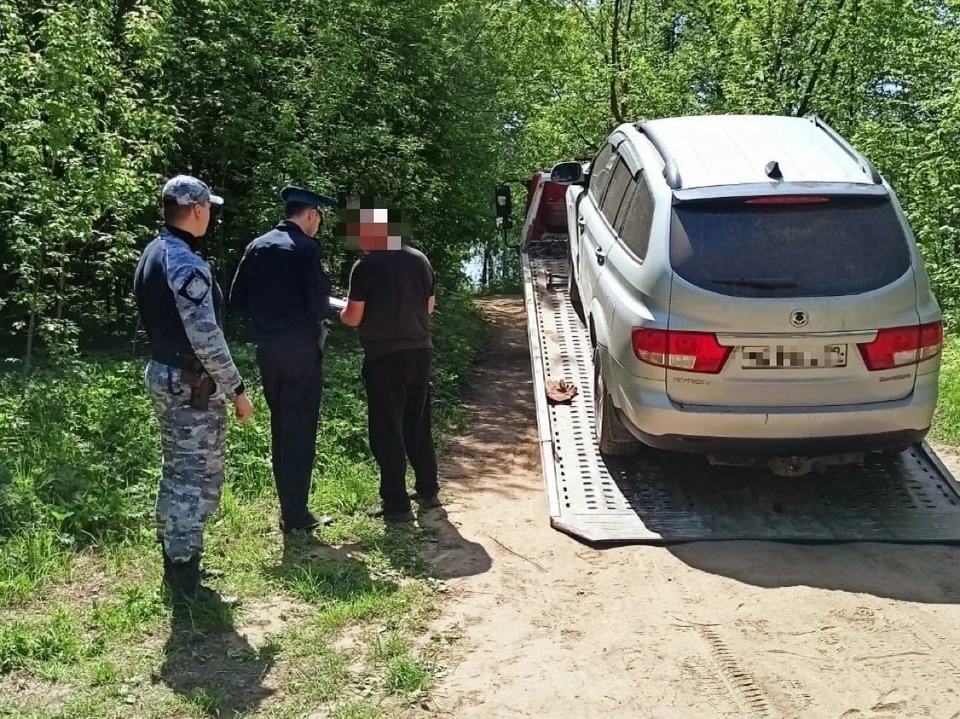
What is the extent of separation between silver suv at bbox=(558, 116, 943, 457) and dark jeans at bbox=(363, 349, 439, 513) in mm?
1186

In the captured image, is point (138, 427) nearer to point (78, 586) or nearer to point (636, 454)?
point (78, 586)

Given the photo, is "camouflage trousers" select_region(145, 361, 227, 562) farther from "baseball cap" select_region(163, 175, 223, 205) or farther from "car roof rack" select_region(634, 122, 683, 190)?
"car roof rack" select_region(634, 122, 683, 190)

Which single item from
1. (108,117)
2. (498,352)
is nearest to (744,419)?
(108,117)

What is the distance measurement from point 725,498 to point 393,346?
213 cm

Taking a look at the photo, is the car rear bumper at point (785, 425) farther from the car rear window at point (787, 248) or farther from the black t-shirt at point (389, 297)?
the black t-shirt at point (389, 297)

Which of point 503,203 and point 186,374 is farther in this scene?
point 503,203

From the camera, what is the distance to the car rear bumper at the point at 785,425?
4.97 metres

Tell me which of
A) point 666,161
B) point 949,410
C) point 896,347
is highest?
point 666,161

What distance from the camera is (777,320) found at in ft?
16.0

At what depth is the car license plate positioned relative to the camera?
16.1 ft

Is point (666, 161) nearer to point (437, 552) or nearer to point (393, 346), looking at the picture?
point (393, 346)

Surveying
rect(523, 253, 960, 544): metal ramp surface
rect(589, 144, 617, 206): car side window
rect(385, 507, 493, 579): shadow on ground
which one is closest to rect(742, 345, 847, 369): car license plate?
rect(523, 253, 960, 544): metal ramp surface

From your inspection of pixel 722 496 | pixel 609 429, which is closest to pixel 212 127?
pixel 609 429

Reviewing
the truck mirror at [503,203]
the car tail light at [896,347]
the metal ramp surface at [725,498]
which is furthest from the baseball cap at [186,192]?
the truck mirror at [503,203]
